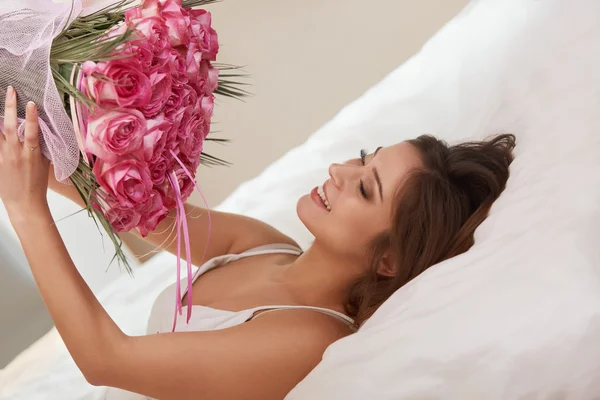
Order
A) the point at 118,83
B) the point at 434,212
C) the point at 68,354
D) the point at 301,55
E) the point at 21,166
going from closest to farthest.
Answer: the point at 118,83, the point at 21,166, the point at 434,212, the point at 68,354, the point at 301,55

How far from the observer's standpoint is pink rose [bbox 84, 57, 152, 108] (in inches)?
28.7

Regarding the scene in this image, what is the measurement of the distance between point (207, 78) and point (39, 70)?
22 cm

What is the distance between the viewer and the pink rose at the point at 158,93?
29.7 inches

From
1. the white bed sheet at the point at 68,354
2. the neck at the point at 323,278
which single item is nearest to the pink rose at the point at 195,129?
the neck at the point at 323,278

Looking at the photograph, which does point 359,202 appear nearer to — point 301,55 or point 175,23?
point 175,23

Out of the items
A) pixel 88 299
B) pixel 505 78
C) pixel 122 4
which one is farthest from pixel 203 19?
pixel 505 78

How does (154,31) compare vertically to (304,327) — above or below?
above

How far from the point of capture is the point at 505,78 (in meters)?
1.49

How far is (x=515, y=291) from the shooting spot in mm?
768

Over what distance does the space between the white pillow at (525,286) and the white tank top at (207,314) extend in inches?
9.5

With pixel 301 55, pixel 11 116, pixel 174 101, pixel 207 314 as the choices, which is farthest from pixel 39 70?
pixel 301 55

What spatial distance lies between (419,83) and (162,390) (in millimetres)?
1202

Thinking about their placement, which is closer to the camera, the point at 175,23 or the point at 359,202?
the point at 175,23

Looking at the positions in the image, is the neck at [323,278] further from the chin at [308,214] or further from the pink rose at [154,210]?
the pink rose at [154,210]
